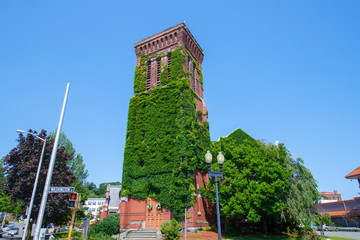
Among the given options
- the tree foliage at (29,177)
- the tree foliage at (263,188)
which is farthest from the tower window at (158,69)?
the tree foliage at (29,177)

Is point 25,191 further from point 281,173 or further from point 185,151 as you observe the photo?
point 281,173

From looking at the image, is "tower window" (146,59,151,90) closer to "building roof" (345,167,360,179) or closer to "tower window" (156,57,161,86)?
"tower window" (156,57,161,86)

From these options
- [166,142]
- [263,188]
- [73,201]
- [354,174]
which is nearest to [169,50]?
[166,142]

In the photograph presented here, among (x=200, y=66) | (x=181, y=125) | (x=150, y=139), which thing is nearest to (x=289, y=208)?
(x=181, y=125)

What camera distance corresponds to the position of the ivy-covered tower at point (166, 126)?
25.6 metres

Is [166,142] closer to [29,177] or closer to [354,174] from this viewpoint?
[29,177]

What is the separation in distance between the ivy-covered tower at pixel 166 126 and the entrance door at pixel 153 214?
0.25 meters

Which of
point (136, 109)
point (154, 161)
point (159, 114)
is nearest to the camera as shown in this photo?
point (154, 161)

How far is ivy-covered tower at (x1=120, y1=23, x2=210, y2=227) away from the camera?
25.6 metres

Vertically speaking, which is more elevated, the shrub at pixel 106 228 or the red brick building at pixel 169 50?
the red brick building at pixel 169 50

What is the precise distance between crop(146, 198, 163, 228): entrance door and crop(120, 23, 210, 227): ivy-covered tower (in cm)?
25

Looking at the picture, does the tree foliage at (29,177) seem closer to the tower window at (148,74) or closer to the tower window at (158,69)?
the tower window at (148,74)

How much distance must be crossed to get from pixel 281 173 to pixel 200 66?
23076 millimetres

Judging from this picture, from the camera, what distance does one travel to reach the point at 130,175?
28250mm
